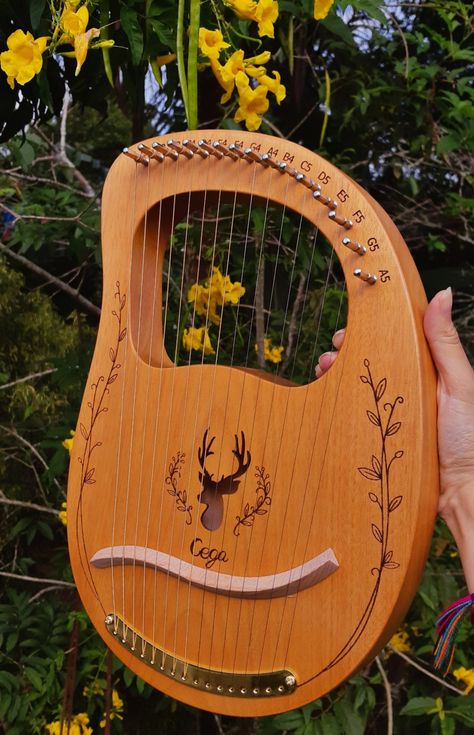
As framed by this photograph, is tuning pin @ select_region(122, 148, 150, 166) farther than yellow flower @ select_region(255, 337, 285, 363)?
No

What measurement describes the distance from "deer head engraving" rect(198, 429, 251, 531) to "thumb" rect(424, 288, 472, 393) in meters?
0.20

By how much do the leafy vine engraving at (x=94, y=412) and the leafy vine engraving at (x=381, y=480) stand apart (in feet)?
1.00

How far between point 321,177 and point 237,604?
1.35ft

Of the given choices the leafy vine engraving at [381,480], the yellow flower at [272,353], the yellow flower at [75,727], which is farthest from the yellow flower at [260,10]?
the yellow flower at [75,727]

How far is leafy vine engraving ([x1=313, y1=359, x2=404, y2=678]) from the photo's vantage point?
63 cm

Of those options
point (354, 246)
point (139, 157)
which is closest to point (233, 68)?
point (139, 157)

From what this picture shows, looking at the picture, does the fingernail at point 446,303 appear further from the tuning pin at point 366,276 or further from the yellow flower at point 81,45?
the yellow flower at point 81,45

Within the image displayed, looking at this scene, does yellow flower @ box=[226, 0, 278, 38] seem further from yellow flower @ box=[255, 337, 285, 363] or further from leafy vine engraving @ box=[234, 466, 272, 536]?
yellow flower @ box=[255, 337, 285, 363]

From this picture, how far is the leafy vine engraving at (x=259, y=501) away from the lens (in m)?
0.68

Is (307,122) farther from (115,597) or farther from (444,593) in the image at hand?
(115,597)

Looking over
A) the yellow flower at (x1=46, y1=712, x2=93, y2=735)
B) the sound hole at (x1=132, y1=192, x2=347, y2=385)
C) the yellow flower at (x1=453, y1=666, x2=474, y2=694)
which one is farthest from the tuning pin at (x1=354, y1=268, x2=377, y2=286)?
the yellow flower at (x1=46, y1=712, x2=93, y2=735)

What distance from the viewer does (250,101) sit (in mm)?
760

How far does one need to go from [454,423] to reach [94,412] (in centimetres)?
39

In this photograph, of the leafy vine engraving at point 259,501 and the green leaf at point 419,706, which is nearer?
the leafy vine engraving at point 259,501
